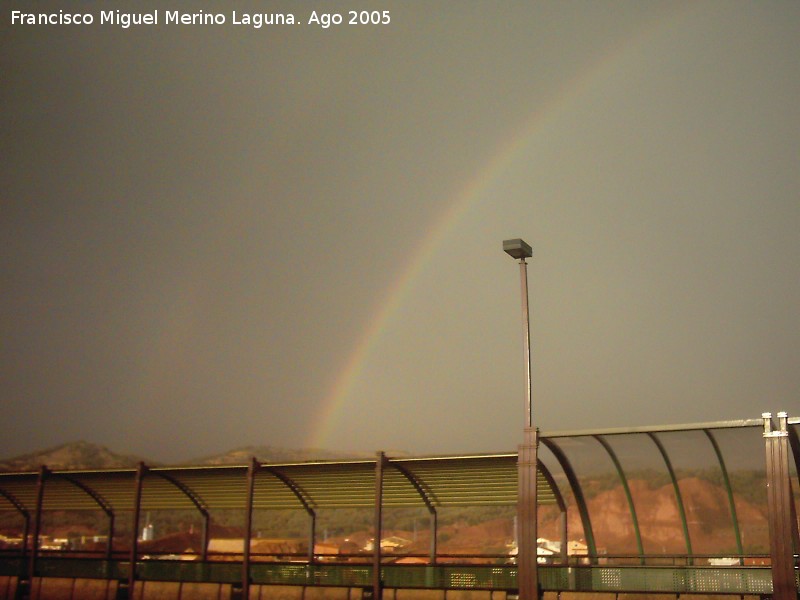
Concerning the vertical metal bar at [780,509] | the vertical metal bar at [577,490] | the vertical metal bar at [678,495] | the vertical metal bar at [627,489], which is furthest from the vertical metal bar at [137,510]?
the vertical metal bar at [780,509]

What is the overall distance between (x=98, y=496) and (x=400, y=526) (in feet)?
357

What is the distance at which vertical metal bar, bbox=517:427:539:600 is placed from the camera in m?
19.0

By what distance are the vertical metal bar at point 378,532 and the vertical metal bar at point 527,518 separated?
4074mm

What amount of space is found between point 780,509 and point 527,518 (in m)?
5.34

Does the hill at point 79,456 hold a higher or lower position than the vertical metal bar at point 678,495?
higher

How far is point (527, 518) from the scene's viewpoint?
64.2 feet

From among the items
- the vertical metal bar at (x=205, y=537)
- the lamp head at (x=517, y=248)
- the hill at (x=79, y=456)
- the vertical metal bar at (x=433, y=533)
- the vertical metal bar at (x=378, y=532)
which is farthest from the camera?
the hill at (x=79, y=456)

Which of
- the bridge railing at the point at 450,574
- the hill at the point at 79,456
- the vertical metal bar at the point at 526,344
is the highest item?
the hill at the point at 79,456

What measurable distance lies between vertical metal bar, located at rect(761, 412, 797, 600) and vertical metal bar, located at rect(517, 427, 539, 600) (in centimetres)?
489

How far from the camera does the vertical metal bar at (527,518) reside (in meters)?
19.0

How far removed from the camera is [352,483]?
25.0m

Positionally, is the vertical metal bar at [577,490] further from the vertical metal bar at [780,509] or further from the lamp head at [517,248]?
the vertical metal bar at [780,509]

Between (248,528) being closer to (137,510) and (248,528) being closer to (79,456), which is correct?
(137,510)

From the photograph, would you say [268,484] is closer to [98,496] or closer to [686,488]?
[98,496]
